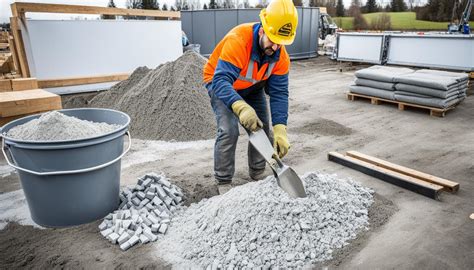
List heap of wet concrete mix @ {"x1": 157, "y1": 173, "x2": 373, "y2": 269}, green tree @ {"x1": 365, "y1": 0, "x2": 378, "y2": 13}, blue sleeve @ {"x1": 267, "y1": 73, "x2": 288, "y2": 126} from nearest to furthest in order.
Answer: heap of wet concrete mix @ {"x1": 157, "y1": 173, "x2": 373, "y2": 269}
blue sleeve @ {"x1": 267, "y1": 73, "x2": 288, "y2": 126}
green tree @ {"x1": 365, "y1": 0, "x2": 378, "y2": 13}

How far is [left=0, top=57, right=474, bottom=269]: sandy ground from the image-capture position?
101 inches

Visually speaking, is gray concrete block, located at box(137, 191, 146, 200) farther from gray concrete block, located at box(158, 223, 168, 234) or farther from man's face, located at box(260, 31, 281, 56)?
man's face, located at box(260, 31, 281, 56)

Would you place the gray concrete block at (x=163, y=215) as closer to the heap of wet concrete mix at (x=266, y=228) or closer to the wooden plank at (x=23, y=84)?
the heap of wet concrete mix at (x=266, y=228)

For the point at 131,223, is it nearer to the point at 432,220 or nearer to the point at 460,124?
the point at 432,220

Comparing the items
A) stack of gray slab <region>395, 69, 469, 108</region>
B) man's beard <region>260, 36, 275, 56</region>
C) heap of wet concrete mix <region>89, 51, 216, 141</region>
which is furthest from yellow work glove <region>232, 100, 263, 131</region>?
stack of gray slab <region>395, 69, 469, 108</region>

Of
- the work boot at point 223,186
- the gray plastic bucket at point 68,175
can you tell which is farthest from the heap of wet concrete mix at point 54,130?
the work boot at point 223,186

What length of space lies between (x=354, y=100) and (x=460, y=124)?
2212mm

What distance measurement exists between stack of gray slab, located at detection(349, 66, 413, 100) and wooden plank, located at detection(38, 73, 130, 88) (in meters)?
4.94

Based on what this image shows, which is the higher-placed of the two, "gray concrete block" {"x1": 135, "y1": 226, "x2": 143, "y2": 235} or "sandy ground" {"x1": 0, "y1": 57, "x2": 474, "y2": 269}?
"gray concrete block" {"x1": 135, "y1": 226, "x2": 143, "y2": 235}

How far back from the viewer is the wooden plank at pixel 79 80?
675 centimetres

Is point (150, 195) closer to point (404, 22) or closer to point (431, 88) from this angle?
point (431, 88)

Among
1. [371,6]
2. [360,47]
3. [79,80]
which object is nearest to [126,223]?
[79,80]

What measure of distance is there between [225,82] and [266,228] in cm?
115

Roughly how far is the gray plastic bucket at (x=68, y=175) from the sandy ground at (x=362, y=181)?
160mm
